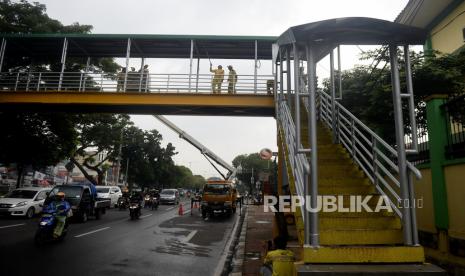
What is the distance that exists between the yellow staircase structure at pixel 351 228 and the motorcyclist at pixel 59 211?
7.10 m

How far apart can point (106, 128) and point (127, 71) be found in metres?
16.8

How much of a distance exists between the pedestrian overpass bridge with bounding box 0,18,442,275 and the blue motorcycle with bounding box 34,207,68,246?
21.4 feet

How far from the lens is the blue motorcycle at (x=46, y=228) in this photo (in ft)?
31.0

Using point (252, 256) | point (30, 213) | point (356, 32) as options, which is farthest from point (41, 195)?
point (356, 32)

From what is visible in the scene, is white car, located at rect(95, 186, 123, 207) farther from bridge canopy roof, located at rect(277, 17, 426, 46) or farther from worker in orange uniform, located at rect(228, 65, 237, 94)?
bridge canopy roof, located at rect(277, 17, 426, 46)

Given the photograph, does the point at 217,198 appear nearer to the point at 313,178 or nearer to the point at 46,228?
the point at 46,228

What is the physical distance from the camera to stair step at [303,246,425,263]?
4.00 metres

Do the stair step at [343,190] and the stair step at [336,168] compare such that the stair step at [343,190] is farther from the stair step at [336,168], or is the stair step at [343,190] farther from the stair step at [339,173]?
the stair step at [336,168]

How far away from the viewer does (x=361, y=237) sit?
4594mm

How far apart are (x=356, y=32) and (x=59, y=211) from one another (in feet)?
30.9

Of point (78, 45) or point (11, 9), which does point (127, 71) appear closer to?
point (78, 45)

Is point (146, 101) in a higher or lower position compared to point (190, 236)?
higher

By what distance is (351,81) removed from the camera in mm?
10227

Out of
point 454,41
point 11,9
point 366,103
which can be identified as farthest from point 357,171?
point 11,9
